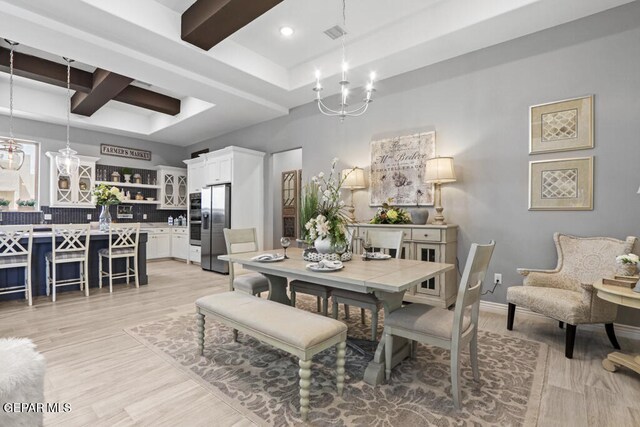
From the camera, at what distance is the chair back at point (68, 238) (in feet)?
13.2

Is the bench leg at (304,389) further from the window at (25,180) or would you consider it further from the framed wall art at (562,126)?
the window at (25,180)

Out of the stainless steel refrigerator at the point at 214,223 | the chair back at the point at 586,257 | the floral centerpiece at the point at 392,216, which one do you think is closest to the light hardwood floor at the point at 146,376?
the chair back at the point at 586,257

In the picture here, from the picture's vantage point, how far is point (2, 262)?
12.1 ft

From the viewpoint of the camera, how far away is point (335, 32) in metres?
3.76

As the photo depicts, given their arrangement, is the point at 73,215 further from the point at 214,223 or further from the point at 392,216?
the point at 392,216

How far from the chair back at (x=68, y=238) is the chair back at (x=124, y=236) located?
0.99ft

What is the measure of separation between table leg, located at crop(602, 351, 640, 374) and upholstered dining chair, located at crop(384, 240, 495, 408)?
103 cm

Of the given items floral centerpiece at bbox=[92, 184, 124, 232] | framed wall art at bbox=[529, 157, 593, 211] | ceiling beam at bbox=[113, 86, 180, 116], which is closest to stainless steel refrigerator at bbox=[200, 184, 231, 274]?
floral centerpiece at bbox=[92, 184, 124, 232]

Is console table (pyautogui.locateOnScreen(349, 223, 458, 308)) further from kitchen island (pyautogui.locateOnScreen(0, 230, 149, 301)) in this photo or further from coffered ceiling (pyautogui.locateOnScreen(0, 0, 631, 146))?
kitchen island (pyautogui.locateOnScreen(0, 230, 149, 301))

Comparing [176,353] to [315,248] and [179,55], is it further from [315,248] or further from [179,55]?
[179,55]

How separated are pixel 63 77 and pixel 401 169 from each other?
16.7 ft

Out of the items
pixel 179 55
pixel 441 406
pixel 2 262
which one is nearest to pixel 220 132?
pixel 179 55

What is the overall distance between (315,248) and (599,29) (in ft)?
11.2

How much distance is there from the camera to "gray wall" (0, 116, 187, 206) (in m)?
5.92
